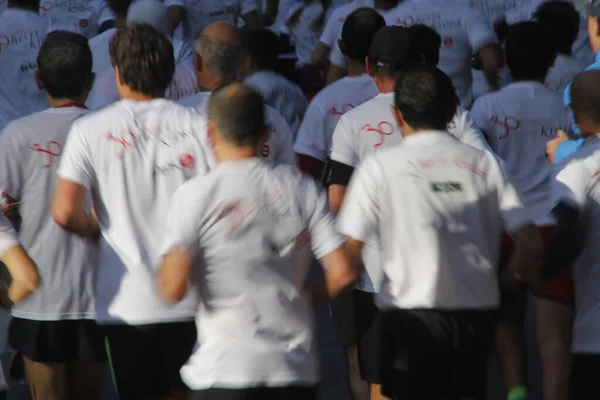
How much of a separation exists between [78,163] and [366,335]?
1524mm

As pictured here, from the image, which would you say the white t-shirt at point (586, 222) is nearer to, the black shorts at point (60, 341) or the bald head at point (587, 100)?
the bald head at point (587, 100)

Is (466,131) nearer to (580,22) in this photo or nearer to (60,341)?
(60,341)

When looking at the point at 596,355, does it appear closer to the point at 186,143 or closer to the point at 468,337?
the point at 468,337

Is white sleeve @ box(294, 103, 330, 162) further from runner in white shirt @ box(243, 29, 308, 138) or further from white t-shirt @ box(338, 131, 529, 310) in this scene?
white t-shirt @ box(338, 131, 529, 310)

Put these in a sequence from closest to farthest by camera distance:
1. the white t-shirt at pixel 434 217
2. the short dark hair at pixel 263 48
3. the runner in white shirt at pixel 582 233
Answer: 1. the white t-shirt at pixel 434 217
2. the runner in white shirt at pixel 582 233
3. the short dark hair at pixel 263 48

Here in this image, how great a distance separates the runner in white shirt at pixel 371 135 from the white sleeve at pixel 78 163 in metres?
1.26

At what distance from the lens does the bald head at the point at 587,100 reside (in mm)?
4578

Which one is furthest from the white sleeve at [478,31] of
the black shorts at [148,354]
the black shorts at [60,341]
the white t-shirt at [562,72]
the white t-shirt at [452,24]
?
the black shorts at [148,354]

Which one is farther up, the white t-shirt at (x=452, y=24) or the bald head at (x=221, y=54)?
the bald head at (x=221, y=54)

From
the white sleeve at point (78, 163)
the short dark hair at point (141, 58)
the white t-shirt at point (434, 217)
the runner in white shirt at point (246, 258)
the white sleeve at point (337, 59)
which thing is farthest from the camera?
Result: the white sleeve at point (337, 59)

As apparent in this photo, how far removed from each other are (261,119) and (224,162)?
0.61ft

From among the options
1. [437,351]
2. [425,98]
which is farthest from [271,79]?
[437,351]

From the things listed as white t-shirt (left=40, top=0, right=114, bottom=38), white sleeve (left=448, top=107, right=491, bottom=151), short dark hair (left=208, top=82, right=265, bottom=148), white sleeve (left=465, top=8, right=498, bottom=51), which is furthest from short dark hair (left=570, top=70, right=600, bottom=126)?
white t-shirt (left=40, top=0, right=114, bottom=38)

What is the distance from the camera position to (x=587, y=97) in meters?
4.59
